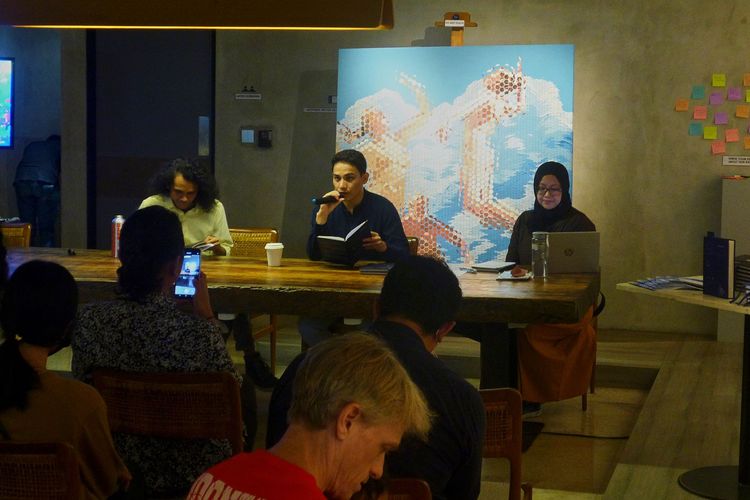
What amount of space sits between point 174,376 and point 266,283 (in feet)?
6.00

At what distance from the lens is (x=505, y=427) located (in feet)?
8.24

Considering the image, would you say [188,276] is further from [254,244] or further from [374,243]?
[254,244]

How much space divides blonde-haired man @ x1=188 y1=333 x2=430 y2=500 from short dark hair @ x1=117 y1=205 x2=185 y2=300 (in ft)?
5.31

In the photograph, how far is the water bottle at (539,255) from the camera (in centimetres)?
495

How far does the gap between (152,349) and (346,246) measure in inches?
85.4

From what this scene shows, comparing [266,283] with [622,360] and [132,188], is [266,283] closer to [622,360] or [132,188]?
[622,360]

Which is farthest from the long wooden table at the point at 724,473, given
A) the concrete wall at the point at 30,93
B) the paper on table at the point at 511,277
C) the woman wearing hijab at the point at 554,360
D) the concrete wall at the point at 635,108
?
the concrete wall at the point at 30,93

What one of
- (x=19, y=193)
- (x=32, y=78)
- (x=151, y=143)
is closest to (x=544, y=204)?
(x=151, y=143)

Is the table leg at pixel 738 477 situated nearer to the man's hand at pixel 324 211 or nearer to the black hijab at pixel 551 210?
the black hijab at pixel 551 210

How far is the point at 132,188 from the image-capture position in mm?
8672

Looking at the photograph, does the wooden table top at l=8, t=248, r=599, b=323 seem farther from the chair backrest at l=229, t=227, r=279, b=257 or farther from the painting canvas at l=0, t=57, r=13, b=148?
the painting canvas at l=0, t=57, r=13, b=148

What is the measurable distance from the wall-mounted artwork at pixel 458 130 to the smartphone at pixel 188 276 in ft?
10.0

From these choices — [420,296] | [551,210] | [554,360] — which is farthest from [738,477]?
[420,296]

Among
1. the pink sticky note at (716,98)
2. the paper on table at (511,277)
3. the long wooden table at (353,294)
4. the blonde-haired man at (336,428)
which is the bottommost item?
the long wooden table at (353,294)
